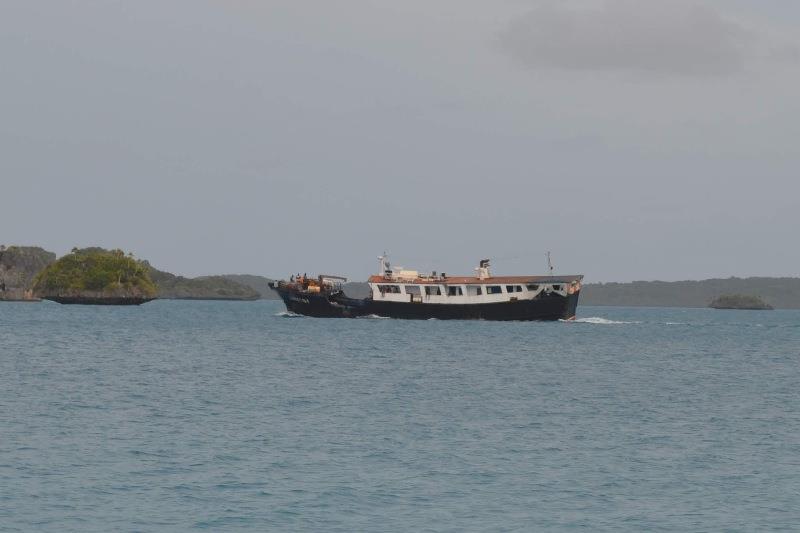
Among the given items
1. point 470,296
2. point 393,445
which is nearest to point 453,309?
point 470,296

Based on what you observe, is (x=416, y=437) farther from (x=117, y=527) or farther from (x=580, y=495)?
(x=117, y=527)

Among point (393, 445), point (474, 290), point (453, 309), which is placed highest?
point (474, 290)

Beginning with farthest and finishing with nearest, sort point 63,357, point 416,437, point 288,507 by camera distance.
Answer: point 63,357, point 416,437, point 288,507

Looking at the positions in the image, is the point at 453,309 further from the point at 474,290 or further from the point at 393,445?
the point at 393,445

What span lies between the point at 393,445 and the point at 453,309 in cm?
8817

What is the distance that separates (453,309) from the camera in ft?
402

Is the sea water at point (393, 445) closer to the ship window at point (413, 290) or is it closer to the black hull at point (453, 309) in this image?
the black hull at point (453, 309)

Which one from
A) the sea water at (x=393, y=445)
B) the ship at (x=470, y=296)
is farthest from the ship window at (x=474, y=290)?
the sea water at (x=393, y=445)

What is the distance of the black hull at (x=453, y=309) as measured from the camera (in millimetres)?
120062

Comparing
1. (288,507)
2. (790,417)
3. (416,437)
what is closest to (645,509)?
(288,507)

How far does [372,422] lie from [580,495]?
1388cm

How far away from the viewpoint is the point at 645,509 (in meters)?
25.8

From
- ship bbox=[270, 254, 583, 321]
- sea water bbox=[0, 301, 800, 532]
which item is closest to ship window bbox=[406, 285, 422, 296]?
ship bbox=[270, 254, 583, 321]

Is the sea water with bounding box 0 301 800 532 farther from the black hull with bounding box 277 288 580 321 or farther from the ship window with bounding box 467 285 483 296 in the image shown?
the ship window with bounding box 467 285 483 296
